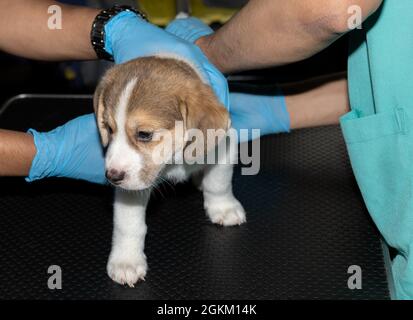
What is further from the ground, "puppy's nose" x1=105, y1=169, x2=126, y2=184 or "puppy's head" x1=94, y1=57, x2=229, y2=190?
"puppy's head" x1=94, y1=57, x2=229, y2=190

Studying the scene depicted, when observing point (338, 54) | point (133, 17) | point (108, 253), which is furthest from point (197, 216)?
point (338, 54)

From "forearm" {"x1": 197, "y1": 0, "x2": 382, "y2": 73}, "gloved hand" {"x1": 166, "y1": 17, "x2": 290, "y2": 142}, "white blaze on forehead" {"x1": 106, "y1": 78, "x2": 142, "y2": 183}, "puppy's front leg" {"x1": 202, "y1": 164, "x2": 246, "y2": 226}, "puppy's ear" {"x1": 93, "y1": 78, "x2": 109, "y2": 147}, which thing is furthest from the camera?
"gloved hand" {"x1": 166, "y1": 17, "x2": 290, "y2": 142}

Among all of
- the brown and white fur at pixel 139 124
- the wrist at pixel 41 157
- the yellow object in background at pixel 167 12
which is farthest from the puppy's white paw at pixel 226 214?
the yellow object in background at pixel 167 12

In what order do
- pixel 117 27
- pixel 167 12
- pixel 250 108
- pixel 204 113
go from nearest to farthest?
pixel 204 113 < pixel 117 27 < pixel 250 108 < pixel 167 12

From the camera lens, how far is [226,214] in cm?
235

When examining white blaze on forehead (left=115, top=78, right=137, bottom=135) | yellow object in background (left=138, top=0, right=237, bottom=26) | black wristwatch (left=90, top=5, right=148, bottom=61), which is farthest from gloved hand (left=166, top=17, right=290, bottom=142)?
yellow object in background (left=138, top=0, right=237, bottom=26)

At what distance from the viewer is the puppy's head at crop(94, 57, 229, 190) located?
6.48ft

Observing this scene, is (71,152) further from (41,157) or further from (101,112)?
(101,112)

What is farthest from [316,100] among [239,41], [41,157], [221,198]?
[41,157]

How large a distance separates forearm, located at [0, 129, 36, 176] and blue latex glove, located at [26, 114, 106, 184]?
19mm

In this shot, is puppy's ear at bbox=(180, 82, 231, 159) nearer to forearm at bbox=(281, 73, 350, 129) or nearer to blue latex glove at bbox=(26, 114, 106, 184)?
blue latex glove at bbox=(26, 114, 106, 184)

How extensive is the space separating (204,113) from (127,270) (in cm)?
49

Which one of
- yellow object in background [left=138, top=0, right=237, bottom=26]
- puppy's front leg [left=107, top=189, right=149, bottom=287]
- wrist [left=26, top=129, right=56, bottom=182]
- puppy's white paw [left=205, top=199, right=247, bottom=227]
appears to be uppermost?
A: yellow object in background [left=138, top=0, right=237, bottom=26]

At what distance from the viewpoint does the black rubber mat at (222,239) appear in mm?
2033
